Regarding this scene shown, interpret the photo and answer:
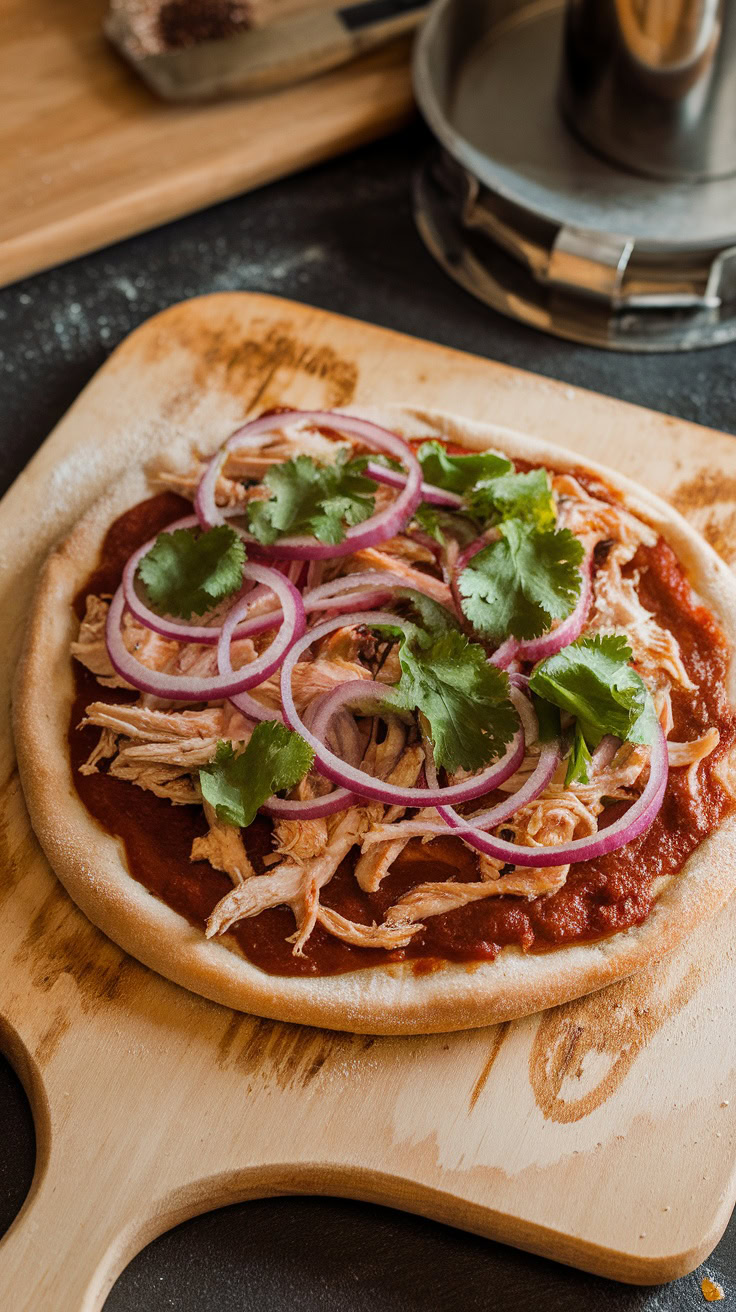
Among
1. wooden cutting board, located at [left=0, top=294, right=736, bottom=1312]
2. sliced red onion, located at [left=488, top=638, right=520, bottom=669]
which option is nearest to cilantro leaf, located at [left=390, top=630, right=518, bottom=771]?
sliced red onion, located at [left=488, top=638, right=520, bottom=669]

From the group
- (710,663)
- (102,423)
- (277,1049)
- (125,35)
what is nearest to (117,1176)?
(277,1049)

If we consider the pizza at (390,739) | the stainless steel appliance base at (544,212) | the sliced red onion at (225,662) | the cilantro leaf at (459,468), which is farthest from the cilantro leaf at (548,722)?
the stainless steel appliance base at (544,212)

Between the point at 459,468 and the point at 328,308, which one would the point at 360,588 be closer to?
the point at 459,468

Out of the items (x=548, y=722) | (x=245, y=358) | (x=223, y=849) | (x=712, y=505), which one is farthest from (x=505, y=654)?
(x=245, y=358)

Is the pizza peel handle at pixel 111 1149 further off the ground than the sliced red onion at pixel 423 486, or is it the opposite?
the sliced red onion at pixel 423 486

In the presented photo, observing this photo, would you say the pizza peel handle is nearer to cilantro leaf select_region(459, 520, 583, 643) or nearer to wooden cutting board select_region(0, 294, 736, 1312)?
wooden cutting board select_region(0, 294, 736, 1312)

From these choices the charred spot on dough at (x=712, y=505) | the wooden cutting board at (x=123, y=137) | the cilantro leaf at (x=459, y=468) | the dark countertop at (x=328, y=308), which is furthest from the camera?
the wooden cutting board at (x=123, y=137)

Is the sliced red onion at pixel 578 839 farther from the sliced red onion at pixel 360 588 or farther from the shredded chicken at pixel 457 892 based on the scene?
the sliced red onion at pixel 360 588
